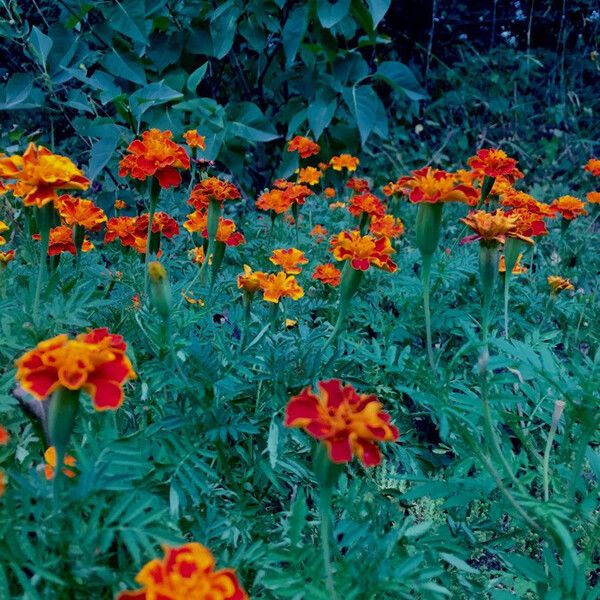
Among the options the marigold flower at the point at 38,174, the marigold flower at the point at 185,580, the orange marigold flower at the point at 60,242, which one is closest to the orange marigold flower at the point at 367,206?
the orange marigold flower at the point at 60,242

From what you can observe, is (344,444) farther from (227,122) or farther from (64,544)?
(227,122)

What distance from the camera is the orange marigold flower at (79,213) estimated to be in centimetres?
114

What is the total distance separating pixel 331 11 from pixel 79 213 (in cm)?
175

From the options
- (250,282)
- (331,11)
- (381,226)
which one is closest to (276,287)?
(250,282)

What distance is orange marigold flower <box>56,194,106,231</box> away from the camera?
1.14 metres

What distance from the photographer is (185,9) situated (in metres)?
2.67

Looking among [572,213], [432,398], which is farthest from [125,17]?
[432,398]

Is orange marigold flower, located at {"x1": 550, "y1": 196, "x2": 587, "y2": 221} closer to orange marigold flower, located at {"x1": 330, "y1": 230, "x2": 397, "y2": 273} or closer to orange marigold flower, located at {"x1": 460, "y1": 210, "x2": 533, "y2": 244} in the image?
orange marigold flower, located at {"x1": 460, "y1": 210, "x2": 533, "y2": 244}

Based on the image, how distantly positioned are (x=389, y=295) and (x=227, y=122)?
1397 millimetres

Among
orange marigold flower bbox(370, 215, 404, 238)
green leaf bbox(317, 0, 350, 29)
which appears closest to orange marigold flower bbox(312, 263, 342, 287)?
orange marigold flower bbox(370, 215, 404, 238)

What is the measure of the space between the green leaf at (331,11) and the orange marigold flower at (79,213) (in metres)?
1.66

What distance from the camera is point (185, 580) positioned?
42 centimetres

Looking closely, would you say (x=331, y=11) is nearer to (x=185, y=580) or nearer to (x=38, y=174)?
(x=38, y=174)

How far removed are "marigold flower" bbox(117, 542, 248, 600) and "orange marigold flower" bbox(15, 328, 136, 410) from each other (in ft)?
0.41
